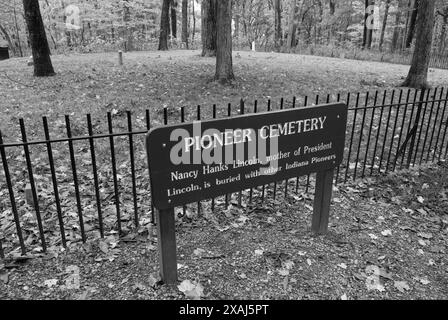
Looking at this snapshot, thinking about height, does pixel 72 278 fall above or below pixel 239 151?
below

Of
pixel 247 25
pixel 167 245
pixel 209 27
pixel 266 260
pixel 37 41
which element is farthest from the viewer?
pixel 247 25

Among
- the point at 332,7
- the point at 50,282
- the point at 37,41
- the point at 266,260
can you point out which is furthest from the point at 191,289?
the point at 332,7

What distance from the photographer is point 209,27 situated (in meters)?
14.2

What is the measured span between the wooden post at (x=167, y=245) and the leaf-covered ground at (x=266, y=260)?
4.5 inches

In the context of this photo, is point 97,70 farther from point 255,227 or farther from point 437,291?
point 437,291

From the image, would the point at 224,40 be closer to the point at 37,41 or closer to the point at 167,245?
the point at 37,41

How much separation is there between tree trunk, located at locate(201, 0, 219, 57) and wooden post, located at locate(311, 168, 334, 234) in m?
11.8

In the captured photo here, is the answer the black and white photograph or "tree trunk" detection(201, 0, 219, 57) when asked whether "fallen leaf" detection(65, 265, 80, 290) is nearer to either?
the black and white photograph

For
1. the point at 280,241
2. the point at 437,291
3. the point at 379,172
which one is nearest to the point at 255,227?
the point at 280,241

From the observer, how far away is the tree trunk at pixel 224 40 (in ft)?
29.0

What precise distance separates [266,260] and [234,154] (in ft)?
3.93
